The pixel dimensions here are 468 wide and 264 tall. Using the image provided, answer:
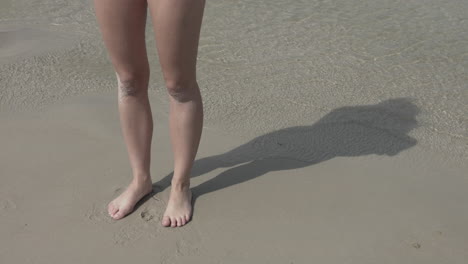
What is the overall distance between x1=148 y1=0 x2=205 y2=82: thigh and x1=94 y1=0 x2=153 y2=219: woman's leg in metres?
0.14

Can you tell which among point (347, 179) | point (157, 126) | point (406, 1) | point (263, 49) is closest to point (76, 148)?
point (157, 126)

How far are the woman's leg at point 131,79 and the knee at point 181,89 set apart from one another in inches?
7.4

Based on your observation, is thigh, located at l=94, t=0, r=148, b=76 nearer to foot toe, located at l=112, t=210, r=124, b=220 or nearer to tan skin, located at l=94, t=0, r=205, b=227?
tan skin, located at l=94, t=0, r=205, b=227

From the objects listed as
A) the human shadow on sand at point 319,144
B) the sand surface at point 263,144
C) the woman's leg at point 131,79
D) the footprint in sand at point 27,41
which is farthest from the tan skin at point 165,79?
the footprint in sand at point 27,41

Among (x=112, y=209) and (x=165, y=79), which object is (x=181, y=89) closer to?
(x=165, y=79)

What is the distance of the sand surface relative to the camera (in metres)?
2.35

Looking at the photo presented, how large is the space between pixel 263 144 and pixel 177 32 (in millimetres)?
1289

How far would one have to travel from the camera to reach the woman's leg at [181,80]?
76.5 inches

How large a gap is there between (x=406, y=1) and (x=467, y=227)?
11.3ft

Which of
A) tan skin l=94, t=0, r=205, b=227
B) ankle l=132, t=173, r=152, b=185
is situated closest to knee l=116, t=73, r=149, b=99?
tan skin l=94, t=0, r=205, b=227

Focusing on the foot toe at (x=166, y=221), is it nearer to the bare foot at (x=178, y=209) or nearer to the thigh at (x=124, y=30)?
the bare foot at (x=178, y=209)

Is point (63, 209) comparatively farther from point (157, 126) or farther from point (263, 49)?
point (263, 49)

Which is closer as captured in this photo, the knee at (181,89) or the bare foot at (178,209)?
the knee at (181,89)

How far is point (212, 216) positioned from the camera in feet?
8.24
